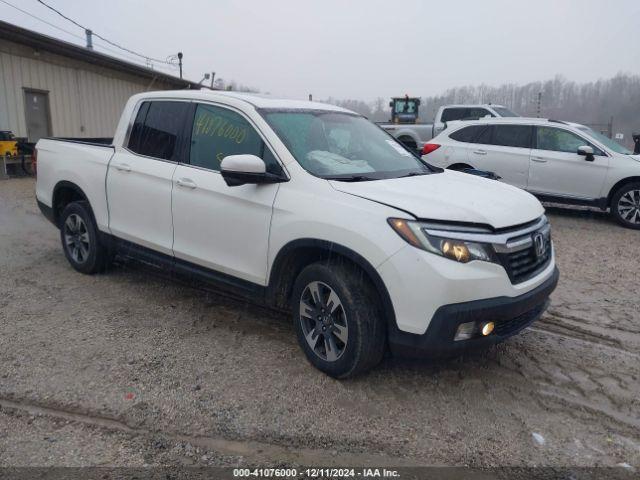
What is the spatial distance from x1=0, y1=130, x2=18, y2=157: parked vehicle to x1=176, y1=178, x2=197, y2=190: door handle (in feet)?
38.9

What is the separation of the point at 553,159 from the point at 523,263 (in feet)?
21.9

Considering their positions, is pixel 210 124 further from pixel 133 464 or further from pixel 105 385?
pixel 133 464

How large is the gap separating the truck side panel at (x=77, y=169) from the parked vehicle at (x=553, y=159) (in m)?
6.95

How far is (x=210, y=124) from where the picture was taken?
4348mm

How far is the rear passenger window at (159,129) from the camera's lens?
4578 millimetres

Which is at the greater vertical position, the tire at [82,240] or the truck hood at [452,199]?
the truck hood at [452,199]

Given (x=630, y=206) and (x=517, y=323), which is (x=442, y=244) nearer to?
(x=517, y=323)

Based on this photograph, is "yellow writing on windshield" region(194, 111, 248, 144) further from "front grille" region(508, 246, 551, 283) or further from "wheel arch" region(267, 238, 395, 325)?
"front grille" region(508, 246, 551, 283)

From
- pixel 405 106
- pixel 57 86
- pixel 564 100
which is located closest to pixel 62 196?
pixel 57 86

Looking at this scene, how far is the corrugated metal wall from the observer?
48.7ft

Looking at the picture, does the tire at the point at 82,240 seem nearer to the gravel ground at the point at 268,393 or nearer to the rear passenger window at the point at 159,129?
the gravel ground at the point at 268,393

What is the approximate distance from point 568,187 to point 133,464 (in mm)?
8513

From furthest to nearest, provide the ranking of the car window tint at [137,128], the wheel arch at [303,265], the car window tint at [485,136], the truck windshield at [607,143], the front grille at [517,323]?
the car window tint at [485,136] → the truck windshield at [607,143] → the car window tint at [137,128] → the front grille at [517,323] → the wheel arch at [303,265]

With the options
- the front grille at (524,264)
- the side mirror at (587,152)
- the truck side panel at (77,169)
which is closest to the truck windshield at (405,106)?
the side mirror at (587,152)
